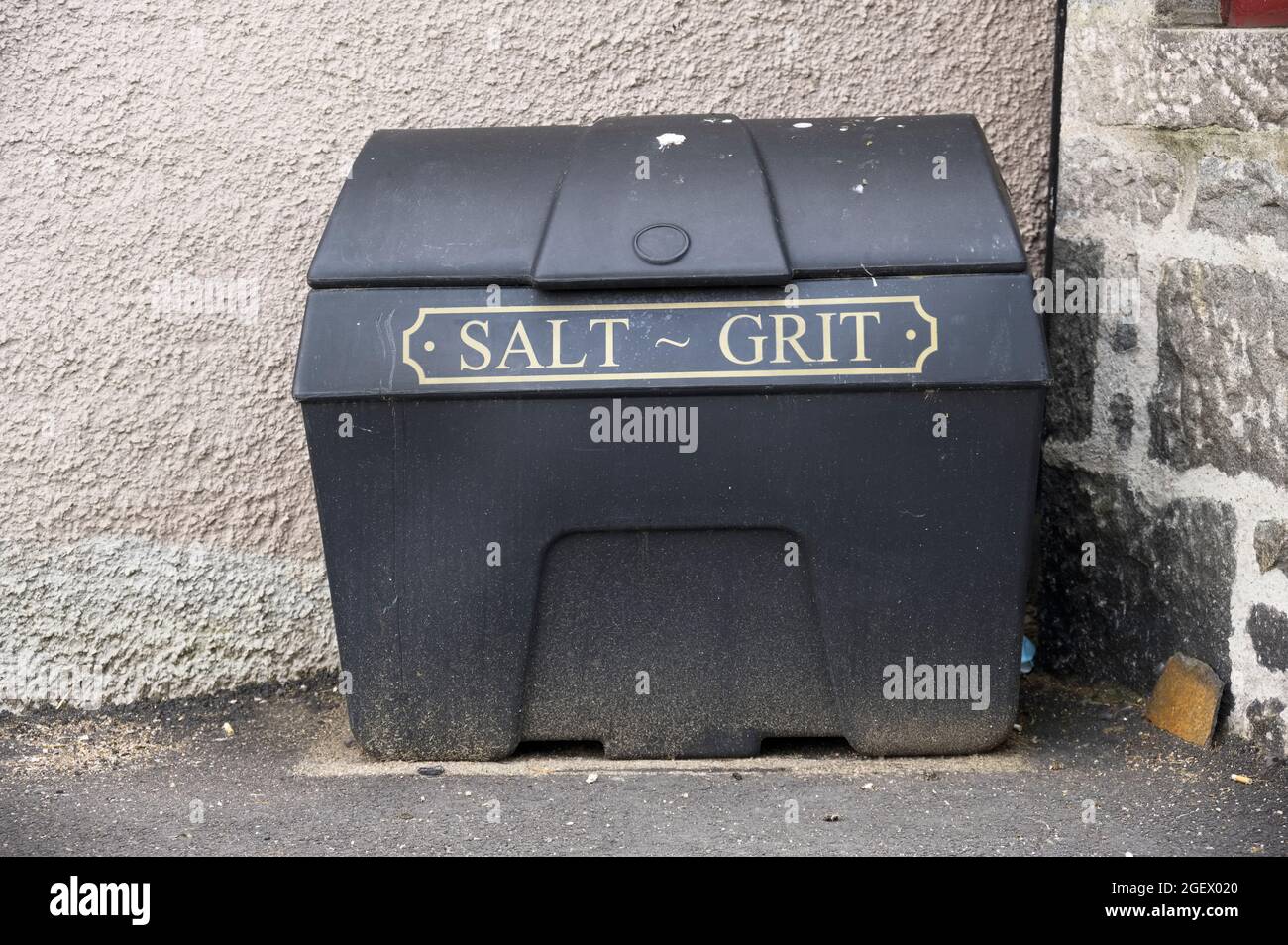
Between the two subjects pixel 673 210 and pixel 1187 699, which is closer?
pixel 673 210

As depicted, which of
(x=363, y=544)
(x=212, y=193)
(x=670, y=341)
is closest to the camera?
(x=670, y=341)

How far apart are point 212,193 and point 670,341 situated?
1.17 m

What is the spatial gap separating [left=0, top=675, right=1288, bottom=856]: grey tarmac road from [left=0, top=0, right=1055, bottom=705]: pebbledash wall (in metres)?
0.33

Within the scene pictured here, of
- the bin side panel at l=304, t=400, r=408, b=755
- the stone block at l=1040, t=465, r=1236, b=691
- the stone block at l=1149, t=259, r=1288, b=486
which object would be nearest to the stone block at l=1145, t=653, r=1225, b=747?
the stone block at l=1040, t=465, r=1236, b=691

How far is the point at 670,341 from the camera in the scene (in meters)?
2.42

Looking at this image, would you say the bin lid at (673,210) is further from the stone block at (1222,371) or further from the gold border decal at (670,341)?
the stone block at (1222,371)

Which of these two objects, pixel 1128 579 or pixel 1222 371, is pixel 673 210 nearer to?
pixel 1222 371

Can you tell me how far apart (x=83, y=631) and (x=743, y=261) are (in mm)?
1614

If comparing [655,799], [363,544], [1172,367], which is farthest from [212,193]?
[1172,367]

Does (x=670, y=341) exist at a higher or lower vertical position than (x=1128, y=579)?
higher

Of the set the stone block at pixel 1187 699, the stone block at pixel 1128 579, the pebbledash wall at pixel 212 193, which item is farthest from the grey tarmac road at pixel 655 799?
the pebbledash wall at pixel 212 193

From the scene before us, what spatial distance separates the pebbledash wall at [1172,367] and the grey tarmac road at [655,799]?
0.20m

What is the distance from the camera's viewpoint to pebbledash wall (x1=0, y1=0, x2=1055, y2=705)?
3.01m

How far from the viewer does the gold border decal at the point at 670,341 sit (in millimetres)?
2402
